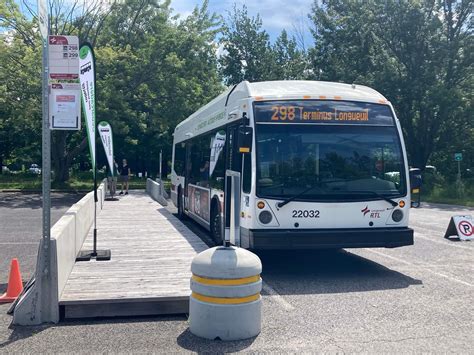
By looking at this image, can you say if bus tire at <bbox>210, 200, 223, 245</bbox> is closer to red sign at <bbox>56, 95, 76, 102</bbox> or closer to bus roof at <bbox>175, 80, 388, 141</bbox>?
bus roof at <bbox>175, 80, 388, 141</bbox>

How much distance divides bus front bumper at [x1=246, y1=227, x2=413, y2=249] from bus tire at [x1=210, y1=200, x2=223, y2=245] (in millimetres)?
1974

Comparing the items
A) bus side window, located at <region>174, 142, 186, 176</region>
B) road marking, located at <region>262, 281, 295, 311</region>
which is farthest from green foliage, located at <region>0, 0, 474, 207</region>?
road marking, located at <region>262, 281, 295, 311</region>

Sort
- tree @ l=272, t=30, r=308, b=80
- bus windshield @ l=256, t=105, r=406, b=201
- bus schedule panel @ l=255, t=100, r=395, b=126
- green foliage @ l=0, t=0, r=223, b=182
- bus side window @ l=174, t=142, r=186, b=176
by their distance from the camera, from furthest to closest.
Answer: tree @ l=272, t=30, r=308, b=80
green foliage @ l=0, t=0, r=223, b=182
bus side window @ l=174, t=142, r=186, b=176
bus schedule panel @ l=255, t=100, r=395, b=126
bus windshield @ l=256, t=105, r=406, b=201

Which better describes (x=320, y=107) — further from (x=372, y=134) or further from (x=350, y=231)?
(x=350, y=231)

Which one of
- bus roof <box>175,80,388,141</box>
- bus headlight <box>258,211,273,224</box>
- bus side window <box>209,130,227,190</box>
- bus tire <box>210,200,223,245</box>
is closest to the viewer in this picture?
bus headlight <box>258,211,273,224</box>

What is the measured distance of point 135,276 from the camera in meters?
7.14

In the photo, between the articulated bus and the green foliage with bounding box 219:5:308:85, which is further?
the green foliage with bounding box 219:5:308:85

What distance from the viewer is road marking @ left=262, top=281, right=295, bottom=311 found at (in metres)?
6.61

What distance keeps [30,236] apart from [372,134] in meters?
8.56

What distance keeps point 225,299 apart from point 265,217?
2.94 metres

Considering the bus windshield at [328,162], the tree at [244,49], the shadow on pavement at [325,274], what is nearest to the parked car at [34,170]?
the tree at [244,49]

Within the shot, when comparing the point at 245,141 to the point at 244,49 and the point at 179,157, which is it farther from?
the point at 244,49

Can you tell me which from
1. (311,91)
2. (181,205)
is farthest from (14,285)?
(181,205)

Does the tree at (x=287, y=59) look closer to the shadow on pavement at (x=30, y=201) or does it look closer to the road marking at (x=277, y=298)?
the shadow on pavement at (x=30, y=201)
